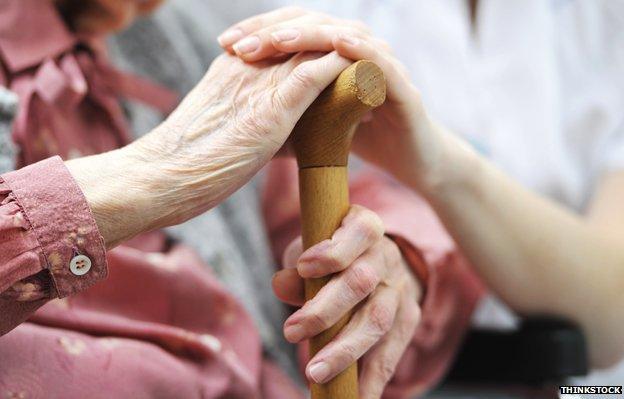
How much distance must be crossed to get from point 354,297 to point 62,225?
0.73 feet

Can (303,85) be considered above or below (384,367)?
above

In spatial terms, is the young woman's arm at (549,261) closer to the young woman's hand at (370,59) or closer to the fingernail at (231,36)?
the young woman's hand at (370,59)

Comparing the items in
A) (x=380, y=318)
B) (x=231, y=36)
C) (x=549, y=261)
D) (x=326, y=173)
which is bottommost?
(x=549, y=261)

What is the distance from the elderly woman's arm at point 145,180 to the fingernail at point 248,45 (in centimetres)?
1

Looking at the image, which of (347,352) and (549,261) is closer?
(347,352)

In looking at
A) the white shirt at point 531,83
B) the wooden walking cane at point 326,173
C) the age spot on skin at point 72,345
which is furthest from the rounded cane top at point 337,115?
the white shirt at point 531,83

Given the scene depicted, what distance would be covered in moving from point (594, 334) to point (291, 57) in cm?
52

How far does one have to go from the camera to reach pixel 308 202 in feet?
1.78

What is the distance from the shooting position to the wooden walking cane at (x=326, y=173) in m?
0.53

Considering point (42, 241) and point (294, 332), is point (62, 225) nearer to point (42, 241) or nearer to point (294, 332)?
point (42, 241)

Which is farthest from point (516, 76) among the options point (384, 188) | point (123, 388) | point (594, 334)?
point (123, 388)

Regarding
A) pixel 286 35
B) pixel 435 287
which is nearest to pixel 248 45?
pixel 286 35

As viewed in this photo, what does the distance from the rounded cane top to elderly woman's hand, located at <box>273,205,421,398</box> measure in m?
0.05

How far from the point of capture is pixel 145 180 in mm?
508
